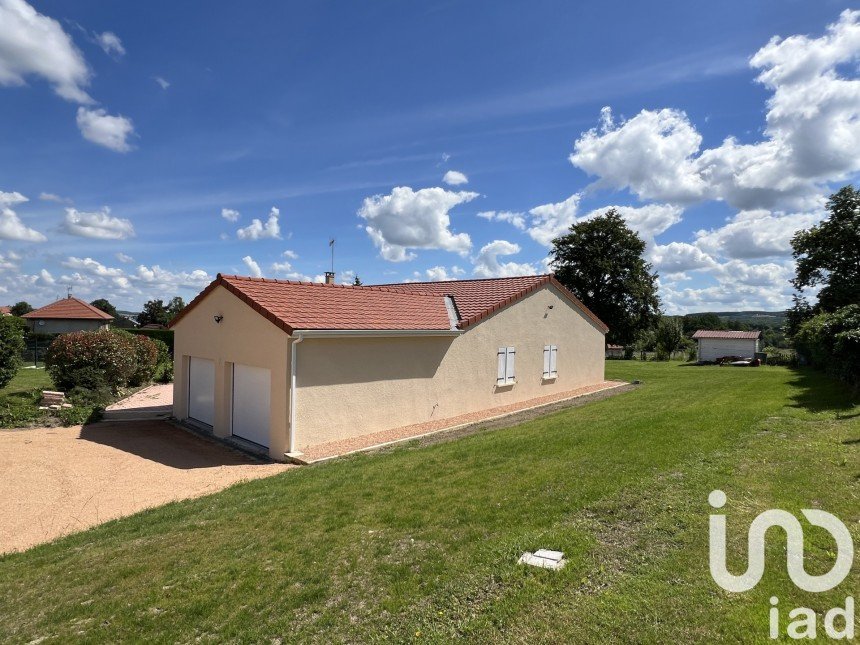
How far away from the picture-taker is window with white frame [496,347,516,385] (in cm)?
1625

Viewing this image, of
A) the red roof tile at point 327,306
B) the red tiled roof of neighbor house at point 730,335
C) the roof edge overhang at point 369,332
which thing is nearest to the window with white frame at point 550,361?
the red roof tile at point 327,306

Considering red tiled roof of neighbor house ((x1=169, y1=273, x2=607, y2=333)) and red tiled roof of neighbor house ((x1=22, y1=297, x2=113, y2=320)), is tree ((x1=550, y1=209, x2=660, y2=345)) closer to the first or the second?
red tiled roof of neighbor house ((x1=169, y1=273, x2=607, y2=333))

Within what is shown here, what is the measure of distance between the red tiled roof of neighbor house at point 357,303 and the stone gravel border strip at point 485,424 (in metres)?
2.79

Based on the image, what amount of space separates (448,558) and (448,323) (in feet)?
33.5

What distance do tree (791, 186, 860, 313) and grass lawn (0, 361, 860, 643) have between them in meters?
29.5

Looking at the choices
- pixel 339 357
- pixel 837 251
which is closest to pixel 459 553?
pixel 339 357

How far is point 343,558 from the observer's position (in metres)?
4.94

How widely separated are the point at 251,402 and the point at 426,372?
472cm

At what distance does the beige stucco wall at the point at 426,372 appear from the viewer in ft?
35.1

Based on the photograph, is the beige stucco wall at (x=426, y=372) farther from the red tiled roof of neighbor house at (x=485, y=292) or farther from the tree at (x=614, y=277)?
the tree at (x=614, y=277)

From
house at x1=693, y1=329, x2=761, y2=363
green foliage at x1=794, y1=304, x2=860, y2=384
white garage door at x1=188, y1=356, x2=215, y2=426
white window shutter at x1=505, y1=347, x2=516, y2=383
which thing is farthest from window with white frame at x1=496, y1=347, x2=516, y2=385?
house at x1=693, y1=329, x2=761, y2=363

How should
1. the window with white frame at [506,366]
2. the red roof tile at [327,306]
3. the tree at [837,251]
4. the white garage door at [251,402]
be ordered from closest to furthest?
the red roof tile at [327,306] → the white garage door at [251,402] → the window with white frame at [506,366] → the tree at [837,251]

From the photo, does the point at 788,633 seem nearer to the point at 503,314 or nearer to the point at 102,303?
the point at 503,314

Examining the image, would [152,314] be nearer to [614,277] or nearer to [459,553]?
[614,277]
